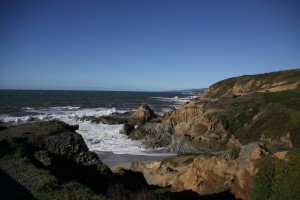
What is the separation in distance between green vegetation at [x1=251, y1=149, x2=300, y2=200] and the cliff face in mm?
14604

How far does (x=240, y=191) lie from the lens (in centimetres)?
Answer: 1590

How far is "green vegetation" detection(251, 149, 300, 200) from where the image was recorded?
13258 millimetres

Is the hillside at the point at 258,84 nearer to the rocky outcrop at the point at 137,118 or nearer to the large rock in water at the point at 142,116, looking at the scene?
the rocky outcrop at the point at 137,118

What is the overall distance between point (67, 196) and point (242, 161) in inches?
365

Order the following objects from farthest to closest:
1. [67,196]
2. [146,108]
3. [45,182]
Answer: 1. [146,108]
2. [45,182]
3. [67,196]

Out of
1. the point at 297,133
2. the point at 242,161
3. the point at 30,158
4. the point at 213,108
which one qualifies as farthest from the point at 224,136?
the point at 30,158

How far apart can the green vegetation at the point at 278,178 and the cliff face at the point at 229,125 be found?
575 inches

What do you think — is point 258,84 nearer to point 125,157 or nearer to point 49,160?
point 125,157

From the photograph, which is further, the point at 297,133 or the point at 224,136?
the point at 224,136

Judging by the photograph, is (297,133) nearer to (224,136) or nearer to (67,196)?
(224,136)

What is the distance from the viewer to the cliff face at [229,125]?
101 feet

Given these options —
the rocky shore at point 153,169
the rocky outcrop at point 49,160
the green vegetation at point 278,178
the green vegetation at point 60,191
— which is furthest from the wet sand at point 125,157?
the green vegetation at point 60,191

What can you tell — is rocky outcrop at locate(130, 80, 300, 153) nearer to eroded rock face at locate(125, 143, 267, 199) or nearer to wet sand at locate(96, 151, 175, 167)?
wet sand at locate(96, 151, 175, 167)

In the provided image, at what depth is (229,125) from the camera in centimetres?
3503
